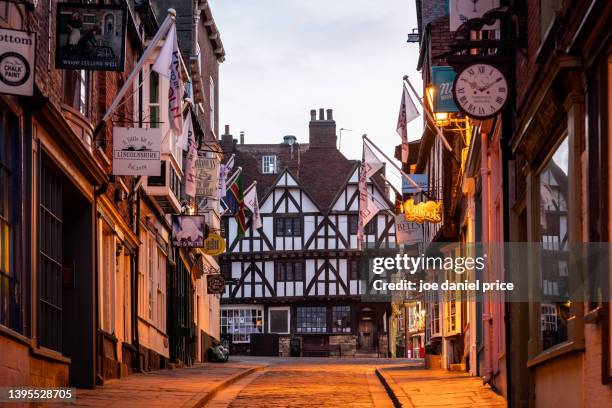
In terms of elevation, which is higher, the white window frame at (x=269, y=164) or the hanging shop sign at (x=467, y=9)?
the white window frame at (x=269, y=164)

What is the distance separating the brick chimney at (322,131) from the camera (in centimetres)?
7419

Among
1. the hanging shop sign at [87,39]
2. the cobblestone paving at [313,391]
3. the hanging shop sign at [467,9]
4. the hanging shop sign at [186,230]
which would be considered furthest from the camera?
the hanging shop sign at [186,230]

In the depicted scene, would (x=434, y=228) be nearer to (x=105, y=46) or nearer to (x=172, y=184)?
(x=172, y=184)

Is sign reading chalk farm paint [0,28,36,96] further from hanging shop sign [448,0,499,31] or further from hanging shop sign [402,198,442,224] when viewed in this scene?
hanging shop sign [402,198,442,224]

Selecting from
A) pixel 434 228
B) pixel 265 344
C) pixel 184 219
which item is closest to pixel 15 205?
pixel 184 219

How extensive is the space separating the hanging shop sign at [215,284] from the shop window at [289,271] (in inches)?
1031

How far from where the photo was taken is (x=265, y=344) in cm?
6431

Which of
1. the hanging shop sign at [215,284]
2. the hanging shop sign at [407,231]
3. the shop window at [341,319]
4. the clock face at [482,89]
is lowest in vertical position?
the shop window at [341,319]

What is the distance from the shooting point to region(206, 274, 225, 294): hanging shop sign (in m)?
41.3

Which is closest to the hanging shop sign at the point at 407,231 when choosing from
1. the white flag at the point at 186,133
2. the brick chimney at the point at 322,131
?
the white flag at the point at 186,133

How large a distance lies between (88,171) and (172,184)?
356 inches

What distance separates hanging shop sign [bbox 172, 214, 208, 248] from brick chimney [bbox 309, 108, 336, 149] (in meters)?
44.7

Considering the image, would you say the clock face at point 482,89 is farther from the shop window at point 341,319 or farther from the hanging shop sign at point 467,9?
the shop window at point 341,319

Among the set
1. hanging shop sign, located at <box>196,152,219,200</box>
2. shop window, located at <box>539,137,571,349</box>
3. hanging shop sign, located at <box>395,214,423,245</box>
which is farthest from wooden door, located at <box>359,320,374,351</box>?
shop window, located at <box>539,137,571,349</box>
